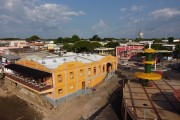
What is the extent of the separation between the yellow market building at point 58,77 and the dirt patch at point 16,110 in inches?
178

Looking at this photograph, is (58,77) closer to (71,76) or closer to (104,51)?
(71,76)

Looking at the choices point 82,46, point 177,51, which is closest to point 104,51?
point 82,46

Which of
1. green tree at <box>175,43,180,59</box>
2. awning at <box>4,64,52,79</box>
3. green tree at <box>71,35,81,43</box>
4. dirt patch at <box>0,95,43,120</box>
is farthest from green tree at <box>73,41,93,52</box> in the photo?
dirt patch at <box>0,95,43,120</box>

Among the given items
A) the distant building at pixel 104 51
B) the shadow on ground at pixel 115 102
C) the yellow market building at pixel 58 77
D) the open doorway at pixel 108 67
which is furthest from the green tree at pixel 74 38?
the shadow on ground at pixel 115 102

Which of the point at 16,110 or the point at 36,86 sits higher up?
the point at 36,86

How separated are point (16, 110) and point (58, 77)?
13123 mm

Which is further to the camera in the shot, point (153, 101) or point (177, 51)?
point (177, 51)

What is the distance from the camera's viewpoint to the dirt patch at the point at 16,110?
37716 millimetres

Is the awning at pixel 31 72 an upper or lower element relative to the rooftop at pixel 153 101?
upper

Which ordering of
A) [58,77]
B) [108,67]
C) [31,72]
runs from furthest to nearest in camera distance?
[108,67], [31,72], [58,77]

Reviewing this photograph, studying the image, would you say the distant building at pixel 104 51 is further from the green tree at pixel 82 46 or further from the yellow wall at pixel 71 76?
the yellow wall at pixel 71 76

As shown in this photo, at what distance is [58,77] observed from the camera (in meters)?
41.4

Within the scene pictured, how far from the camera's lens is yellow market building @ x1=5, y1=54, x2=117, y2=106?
132 feet

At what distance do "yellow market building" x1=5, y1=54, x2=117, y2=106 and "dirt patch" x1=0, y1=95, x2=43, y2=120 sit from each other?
4530 millimetres
